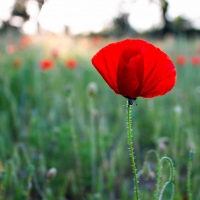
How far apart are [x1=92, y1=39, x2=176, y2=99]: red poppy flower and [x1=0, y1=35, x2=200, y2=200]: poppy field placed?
291mm

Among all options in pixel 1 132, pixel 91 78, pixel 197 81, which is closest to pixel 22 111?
pixel 1 132

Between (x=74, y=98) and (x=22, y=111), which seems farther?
(x=74, y=98)

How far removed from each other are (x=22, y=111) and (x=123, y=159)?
114 cm

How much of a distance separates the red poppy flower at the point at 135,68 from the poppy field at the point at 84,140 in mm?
291

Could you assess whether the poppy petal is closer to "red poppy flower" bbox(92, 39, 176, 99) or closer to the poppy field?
"red poppy flower" bbox(92, 39, 176, 99)

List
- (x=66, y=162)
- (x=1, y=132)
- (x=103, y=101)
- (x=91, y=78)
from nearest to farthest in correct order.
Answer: (x=66, y=162) < (x=1, y=132) < (x=103, y=101) < (x=91, y=78)

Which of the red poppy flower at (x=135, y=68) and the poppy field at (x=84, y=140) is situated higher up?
the red poppy flower at (x=135, y=68)

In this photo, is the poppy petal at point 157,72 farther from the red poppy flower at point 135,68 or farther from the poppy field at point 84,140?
the poppy field at point 84,140

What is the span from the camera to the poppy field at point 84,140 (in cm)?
171

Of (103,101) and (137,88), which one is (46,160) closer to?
(137,88)

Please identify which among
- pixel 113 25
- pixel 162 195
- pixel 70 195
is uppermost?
pixel 113 25

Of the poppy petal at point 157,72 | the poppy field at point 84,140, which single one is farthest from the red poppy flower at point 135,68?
the poppy field at point 84,140

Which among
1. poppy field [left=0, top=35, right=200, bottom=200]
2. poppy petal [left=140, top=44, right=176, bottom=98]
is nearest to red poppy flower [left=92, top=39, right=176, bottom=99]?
poppy petal [left=140, top=44, right=176, bottom=98]

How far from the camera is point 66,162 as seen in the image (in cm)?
217
